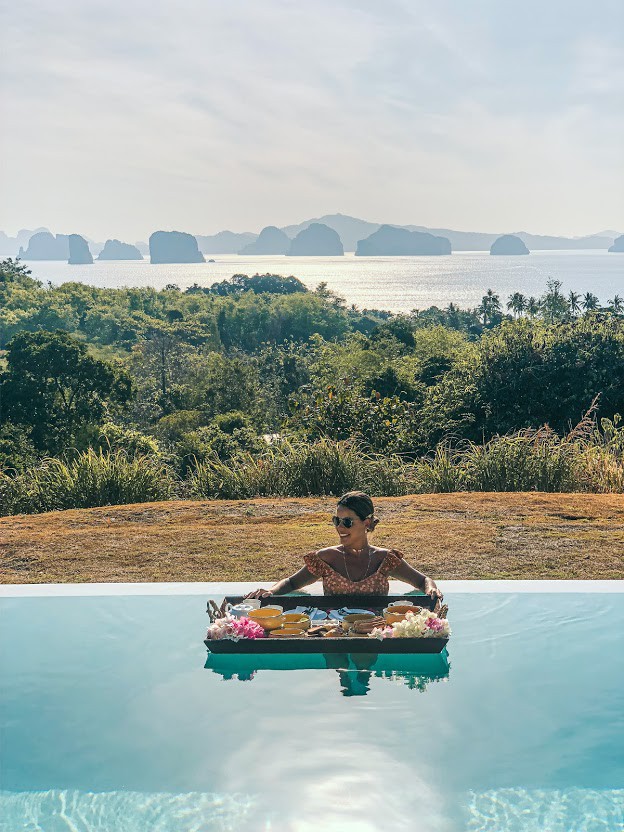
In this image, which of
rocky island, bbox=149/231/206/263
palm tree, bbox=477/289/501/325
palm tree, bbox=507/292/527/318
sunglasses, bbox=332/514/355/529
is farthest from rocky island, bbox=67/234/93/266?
sunglasses, bbox=332/514/355/529

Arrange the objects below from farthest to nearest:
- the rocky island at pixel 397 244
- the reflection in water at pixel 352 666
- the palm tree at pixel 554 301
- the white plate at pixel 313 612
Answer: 1. the rocky island at pixel 397 244
2. the palm tree at pixel 554 301
3. the white plate at pixel 313 612
4. the reflection in water at pixel 352 666

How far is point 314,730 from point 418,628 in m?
0.60

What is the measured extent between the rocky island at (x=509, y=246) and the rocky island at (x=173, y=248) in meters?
49.6

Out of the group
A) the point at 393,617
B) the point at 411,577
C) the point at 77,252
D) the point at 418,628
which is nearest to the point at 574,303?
the point at 411,577

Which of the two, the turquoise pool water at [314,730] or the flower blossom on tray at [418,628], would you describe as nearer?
the turquoise pool water at [314,730]

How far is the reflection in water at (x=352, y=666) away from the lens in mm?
3996

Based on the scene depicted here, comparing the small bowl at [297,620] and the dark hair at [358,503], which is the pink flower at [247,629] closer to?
the small bowl at [297,620]

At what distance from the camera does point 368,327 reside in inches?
2776

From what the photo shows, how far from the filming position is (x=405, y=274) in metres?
134

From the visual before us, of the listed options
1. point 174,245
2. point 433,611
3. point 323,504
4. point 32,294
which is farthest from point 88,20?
point 174,245

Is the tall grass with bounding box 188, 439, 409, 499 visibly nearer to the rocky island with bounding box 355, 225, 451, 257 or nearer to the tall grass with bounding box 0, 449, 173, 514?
the tall grass with bounding box 0, 449, 173, 514

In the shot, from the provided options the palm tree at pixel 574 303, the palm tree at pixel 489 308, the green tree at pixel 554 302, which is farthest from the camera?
the green tree at pixel 554 302

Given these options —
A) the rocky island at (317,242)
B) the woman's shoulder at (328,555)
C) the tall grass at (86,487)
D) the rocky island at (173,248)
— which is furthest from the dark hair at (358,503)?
the rocky island at (317,242)

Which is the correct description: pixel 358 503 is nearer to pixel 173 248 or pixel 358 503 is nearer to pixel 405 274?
pixel 405 274
